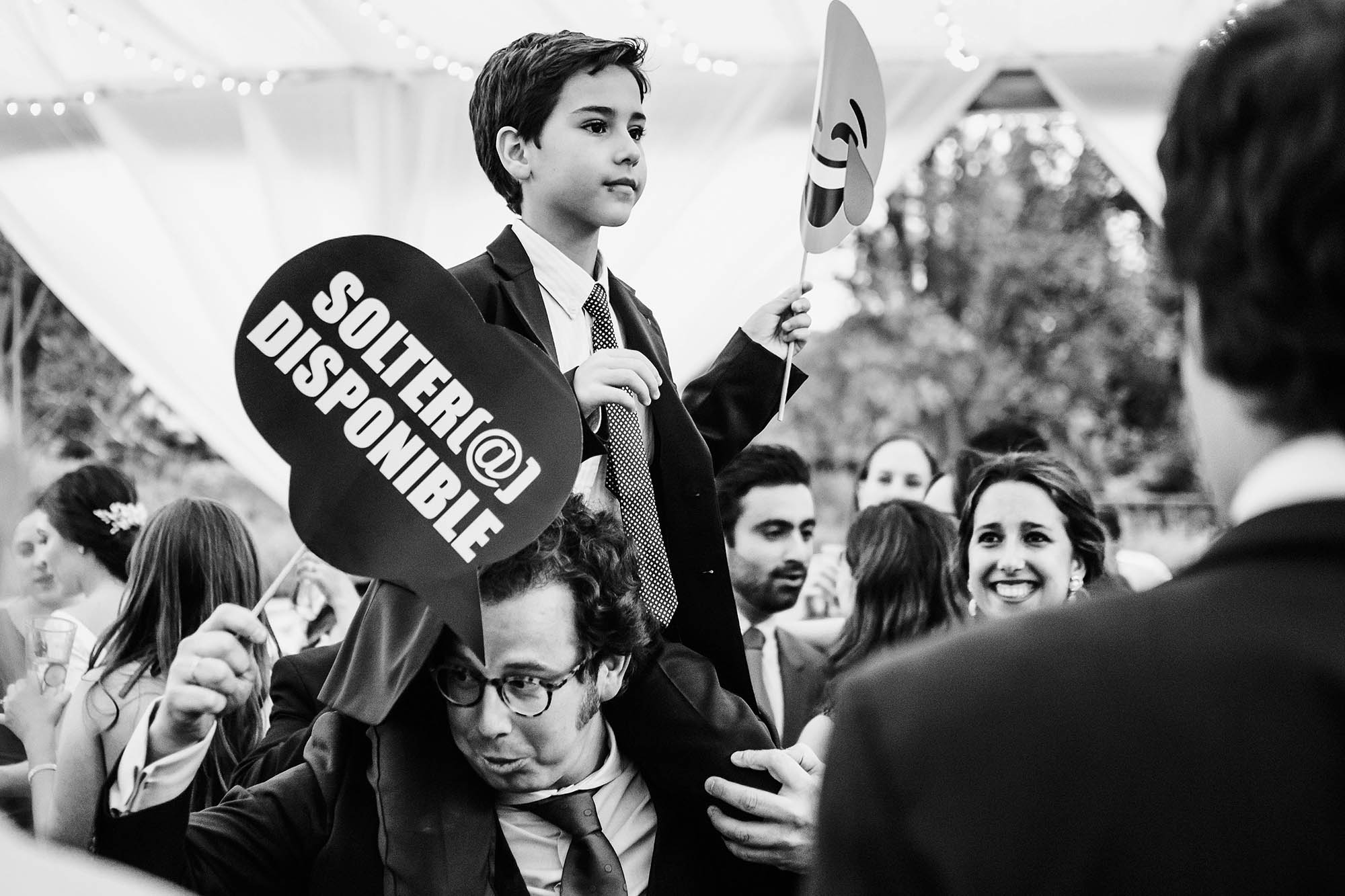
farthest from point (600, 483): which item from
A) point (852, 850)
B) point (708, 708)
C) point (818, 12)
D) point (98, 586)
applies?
point (818, 12)

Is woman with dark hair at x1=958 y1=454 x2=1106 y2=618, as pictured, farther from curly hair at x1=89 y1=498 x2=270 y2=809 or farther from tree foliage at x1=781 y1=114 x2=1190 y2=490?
tree foliage at x1=781 y1=114 x2=1190 y2=490

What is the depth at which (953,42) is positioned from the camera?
3.89m

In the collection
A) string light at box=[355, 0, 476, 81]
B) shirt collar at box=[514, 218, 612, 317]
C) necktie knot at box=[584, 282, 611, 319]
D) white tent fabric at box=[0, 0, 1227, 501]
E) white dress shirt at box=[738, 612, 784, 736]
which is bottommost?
white dress shirt at box=[738, 612, 784, 736]

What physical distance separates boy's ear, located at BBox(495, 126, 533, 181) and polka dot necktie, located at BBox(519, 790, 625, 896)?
844 millimetres

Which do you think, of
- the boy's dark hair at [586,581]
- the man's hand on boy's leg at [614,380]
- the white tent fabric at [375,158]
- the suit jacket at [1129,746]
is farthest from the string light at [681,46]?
the suit jacket at [1129,746]

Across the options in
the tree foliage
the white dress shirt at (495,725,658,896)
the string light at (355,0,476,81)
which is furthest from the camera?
the tree foliage

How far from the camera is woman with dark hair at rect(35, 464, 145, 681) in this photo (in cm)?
299

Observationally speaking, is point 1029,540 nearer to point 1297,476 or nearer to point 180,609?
point 180,609

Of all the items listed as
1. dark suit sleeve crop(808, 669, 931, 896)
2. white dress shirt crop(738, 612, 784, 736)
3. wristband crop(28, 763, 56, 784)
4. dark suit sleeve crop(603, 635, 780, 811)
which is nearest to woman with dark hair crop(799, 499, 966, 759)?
white dress shirt crop(738, 612, 784, 736)

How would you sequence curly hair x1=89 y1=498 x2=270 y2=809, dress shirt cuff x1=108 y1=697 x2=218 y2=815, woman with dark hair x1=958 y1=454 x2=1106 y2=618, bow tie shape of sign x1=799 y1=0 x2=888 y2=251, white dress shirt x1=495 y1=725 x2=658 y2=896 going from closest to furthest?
dress shirt cuff x1=108 y1=697 x2=218 y2=815, white dress shirt x1=495 y1=725 x2=658 y2=896, bow tie shape of sign x1=799 y1=0 x2=888 y2=251, curly hair x1=89 y1=498 x2=270 y2=809, woman with dark hair x1=958 y1=454 x2=1106 y2=618

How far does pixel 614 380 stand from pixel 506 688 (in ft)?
1.23

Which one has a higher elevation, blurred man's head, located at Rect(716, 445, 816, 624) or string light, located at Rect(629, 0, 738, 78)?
string light, located at Rect(629, 0, 738, 78)

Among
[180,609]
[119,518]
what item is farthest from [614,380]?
[119,518]

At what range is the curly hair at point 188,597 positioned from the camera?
2.18 meters
